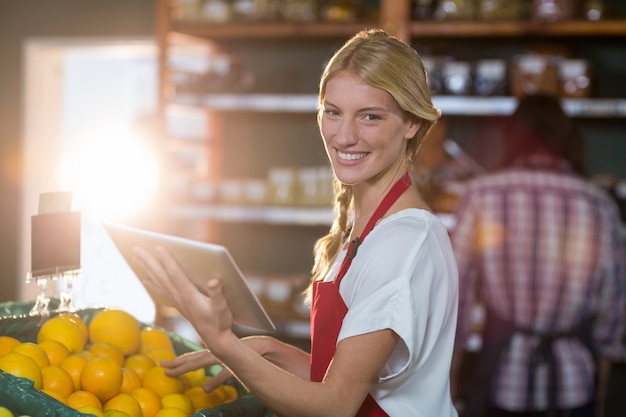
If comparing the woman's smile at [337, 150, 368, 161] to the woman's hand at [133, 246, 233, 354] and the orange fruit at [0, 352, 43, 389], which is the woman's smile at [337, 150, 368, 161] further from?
the orange fruit at [0, 352, 43, 389]

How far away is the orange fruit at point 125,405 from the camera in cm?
169

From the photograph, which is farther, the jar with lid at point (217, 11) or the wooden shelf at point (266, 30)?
the jar with lid at point (217, 11)

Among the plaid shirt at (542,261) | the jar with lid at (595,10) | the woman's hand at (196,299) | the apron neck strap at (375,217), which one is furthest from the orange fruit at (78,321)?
the jar with lid at (595,10)

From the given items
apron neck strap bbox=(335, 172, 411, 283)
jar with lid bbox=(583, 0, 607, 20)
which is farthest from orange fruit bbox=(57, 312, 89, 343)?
jar with lid bbox=(583, 0, 607, 20)

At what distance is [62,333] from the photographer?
187 centimetres

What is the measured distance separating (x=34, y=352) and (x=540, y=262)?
6.63ft

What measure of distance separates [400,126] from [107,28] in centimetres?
468

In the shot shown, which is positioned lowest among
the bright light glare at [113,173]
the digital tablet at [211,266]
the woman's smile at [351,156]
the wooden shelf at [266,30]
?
the bright light glare at [113,173]

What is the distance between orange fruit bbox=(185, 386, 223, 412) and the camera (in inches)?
73.4

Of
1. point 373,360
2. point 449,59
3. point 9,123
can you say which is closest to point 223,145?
point 449,59

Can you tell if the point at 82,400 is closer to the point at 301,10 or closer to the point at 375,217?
the point at 375,217

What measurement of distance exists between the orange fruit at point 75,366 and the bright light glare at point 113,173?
2635mm

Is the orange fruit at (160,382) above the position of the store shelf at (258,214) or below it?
below

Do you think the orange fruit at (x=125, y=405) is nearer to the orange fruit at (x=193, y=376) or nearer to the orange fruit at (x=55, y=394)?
the orange fruit at (x=55, y=394)
